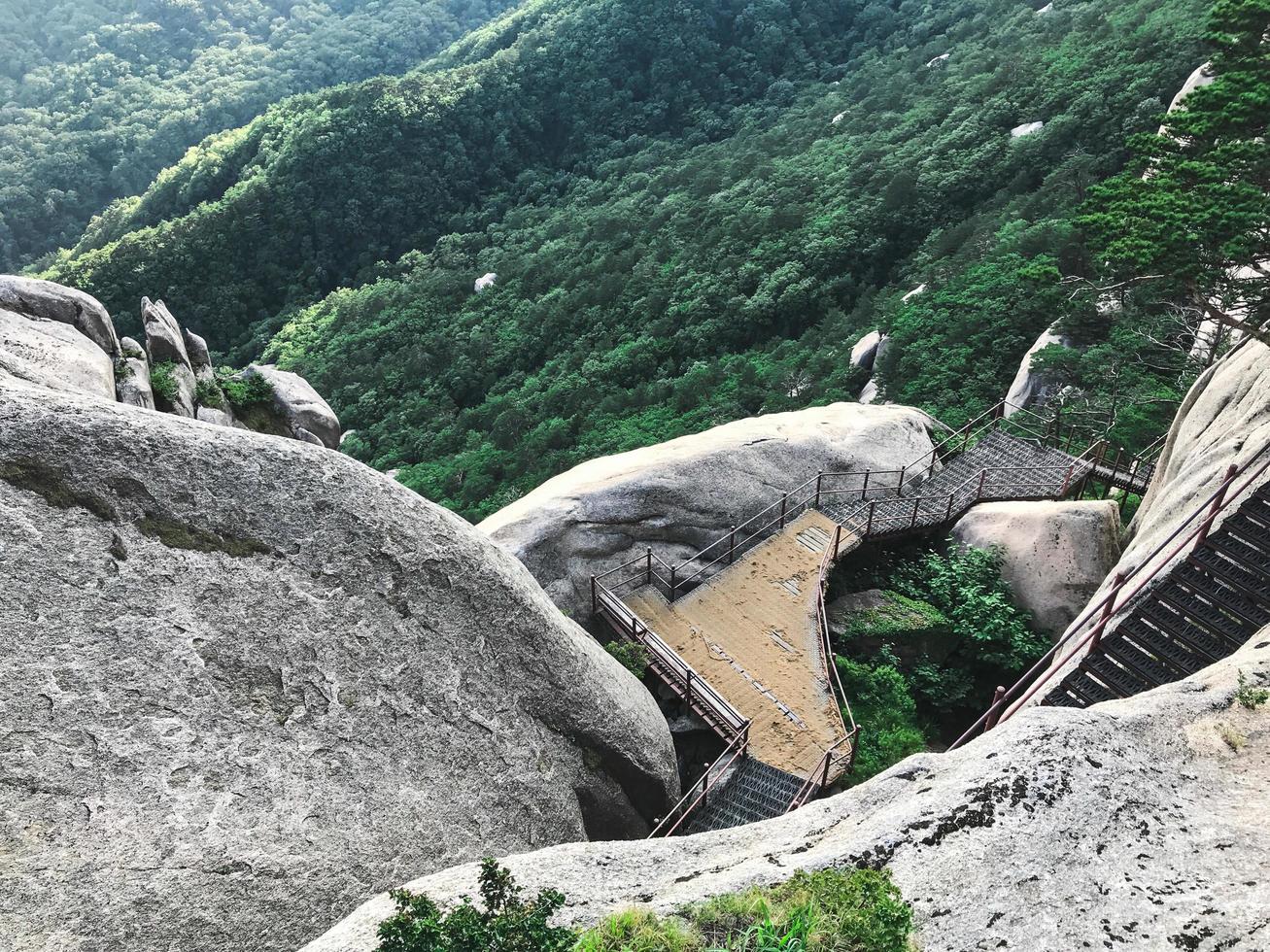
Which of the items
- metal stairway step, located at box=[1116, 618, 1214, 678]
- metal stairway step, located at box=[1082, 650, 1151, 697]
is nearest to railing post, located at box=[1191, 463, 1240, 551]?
metal stairway step, located at box=[1116, 618, 1214, 678]

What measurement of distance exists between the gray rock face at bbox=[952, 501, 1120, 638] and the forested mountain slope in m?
4.95

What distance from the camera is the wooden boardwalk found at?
53.3ft

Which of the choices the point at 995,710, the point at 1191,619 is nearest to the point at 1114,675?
the point at 1191,619

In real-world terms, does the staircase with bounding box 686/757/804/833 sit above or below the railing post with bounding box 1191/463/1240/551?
below

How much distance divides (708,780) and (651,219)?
172 feet

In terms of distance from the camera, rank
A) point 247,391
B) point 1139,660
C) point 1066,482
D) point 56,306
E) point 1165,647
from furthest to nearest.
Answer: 1. point 247,391
2. point 1066,482
3. point 56,306
4. point 1139,660
5. point 1165,647

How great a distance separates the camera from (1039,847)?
7.70m

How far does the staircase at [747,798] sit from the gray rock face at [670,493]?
4.85 m

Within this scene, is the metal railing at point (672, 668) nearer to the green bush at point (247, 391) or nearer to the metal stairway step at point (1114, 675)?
the metal stairway step at point (1114, 675)

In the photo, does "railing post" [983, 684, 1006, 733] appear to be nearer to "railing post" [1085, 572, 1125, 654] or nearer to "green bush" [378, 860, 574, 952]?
"railing post" [1085, 572, 1125, 654]

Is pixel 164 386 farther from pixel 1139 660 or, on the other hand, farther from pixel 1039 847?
pixel 1139 660

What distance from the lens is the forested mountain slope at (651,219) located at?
4066 cm

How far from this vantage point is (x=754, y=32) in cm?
9156

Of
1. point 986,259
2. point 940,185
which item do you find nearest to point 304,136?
point 940,185
